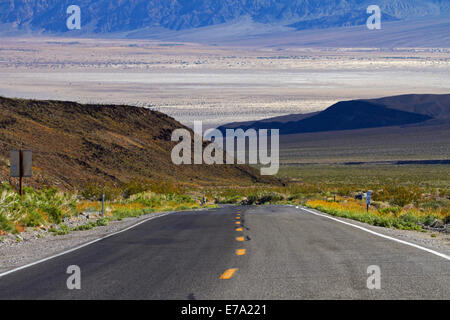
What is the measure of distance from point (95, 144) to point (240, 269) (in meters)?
60.9

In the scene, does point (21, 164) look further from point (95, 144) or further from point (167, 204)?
point (95, 144)

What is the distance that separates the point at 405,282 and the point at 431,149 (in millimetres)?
127204

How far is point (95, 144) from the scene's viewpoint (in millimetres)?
68938

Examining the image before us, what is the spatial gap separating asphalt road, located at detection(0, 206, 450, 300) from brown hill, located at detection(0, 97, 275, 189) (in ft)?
102

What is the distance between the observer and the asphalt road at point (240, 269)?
26.4 feet

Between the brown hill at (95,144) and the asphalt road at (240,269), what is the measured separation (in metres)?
31.2

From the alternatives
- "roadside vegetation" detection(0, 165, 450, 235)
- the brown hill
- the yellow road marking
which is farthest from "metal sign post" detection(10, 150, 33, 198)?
the brown hill

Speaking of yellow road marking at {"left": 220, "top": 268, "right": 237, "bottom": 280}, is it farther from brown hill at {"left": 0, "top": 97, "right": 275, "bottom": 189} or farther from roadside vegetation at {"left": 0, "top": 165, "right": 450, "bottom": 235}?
brown hill at {"left": 0, "top": 97, "right": 275, "bottom": 189}

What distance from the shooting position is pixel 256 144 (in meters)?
171

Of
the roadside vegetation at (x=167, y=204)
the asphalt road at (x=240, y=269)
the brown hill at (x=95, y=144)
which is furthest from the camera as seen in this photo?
the brown hill at (x=95, y=144)

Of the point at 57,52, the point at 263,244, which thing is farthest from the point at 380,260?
the point at 57,52

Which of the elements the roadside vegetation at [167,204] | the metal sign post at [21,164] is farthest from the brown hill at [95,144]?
the metal sign post at [21,164]

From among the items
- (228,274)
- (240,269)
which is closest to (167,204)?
(240,269)

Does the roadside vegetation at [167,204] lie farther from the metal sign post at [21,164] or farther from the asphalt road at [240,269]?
the asphalt road at [240,269]
